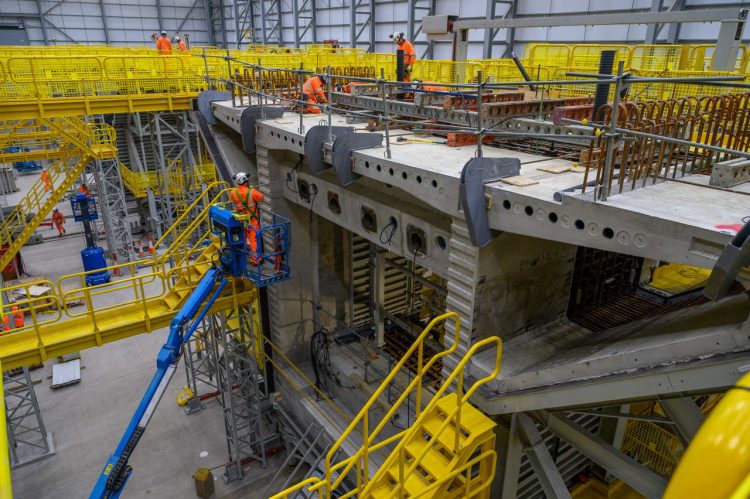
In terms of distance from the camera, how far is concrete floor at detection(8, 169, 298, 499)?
35.6 ft

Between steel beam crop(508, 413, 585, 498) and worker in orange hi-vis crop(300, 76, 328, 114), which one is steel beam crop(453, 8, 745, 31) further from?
steel beam crop(508, 413, 585, 498)

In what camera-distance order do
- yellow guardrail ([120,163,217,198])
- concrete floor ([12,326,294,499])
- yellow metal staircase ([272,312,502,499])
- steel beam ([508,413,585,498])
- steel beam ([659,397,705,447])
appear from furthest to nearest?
yellow guardrail ([120,163,217,198]), concrete floor ([12,326,294,499]), steel beam ([508,413,585,498]), yellow metal staircase ([272,312,502,499]), steel beam ([659,397,705,447])

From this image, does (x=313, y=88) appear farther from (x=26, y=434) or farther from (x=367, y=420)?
(x=26, y=434)

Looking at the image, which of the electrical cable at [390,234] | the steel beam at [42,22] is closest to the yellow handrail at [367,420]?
the electrical cable at [390,234]

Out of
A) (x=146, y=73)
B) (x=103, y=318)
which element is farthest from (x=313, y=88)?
(x=146, y=73)

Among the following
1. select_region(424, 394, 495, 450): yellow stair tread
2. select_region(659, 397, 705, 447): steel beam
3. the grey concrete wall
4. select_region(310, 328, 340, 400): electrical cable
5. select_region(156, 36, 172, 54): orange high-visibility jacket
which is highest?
select_region(156, 36, 172, 54): orange high-visibility jacket

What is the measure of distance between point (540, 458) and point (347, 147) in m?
4.54

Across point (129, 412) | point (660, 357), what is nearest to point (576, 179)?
point (660, 357)

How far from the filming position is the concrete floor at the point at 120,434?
35.6 feet

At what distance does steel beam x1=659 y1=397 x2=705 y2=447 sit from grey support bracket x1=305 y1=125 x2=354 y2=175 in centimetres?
516

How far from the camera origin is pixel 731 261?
329 centimetres

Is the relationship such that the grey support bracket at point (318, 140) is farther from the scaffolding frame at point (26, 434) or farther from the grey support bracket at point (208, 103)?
the scaffolding frame at point (26, 434)

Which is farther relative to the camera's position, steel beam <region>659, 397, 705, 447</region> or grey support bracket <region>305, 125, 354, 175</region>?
grey support bracket <region>305, 125, 354, 175</region>

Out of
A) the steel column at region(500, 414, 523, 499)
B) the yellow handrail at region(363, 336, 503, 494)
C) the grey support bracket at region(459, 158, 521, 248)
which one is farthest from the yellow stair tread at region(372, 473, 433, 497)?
the grey support bracket at region(459, 158, 521, 248)
